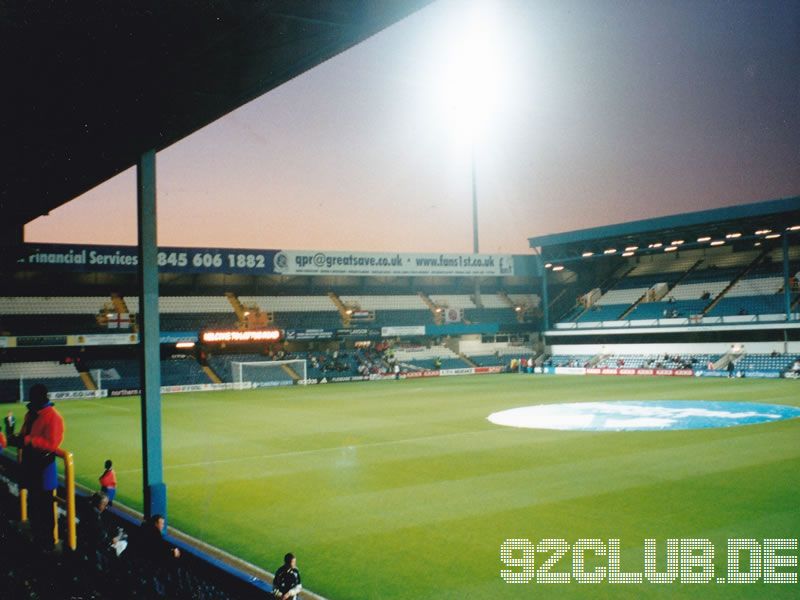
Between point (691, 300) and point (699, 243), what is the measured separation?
12.9 ft

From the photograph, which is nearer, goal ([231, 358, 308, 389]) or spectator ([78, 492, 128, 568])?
spectator ([78, 492, 128, 568])

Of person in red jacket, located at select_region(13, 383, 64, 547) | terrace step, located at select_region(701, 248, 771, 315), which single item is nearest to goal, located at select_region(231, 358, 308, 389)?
terrace step, located at select_region(701, 248, 771, 315)

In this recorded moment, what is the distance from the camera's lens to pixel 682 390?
32656 millimetres

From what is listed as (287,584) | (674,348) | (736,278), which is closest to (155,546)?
(287,584)

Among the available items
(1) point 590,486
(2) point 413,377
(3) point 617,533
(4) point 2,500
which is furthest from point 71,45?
(2) point 413,377

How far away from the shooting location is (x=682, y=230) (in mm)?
44750

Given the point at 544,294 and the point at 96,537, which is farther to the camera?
the point at 544,294

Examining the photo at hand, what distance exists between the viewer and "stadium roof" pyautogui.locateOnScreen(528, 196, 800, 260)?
130ft

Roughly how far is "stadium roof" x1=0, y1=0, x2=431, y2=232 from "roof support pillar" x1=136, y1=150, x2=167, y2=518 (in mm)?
1615

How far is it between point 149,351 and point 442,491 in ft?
20.0

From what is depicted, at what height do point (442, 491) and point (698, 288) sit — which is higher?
point (698, 288)

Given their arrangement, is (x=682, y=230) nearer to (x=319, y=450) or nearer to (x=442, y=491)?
(x=319, y=450)

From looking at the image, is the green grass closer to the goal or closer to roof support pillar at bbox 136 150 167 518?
roof support pillar at bbox 136 150 167 518

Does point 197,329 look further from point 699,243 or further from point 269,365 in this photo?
point 699,243
